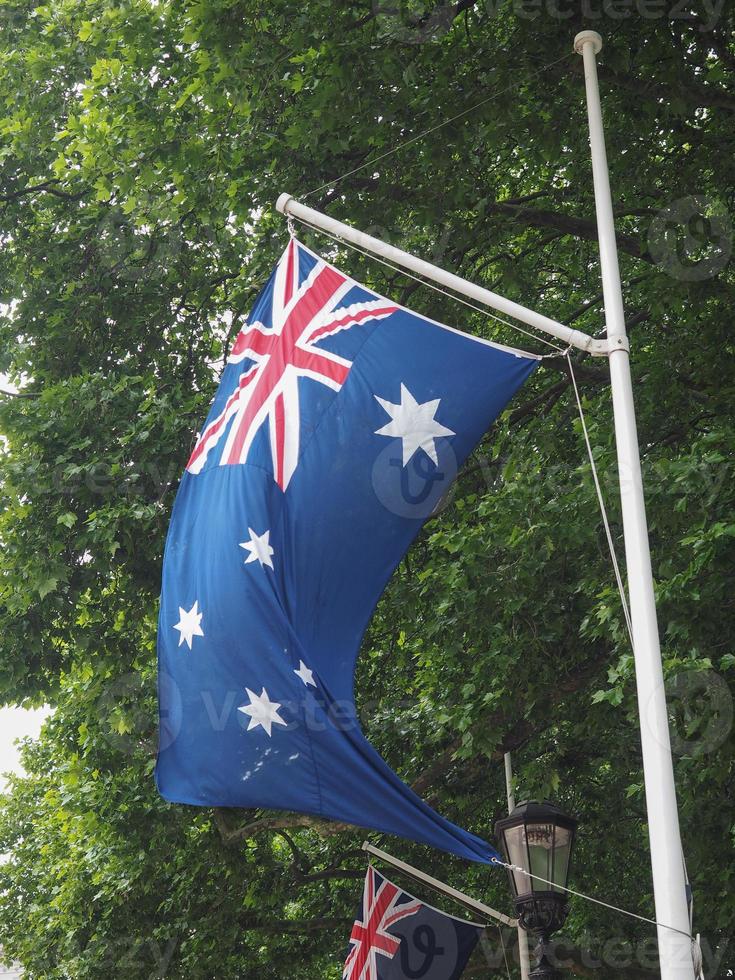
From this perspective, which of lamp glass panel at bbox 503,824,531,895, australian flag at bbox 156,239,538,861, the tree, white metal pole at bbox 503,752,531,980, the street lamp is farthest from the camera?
white metal pole at bbox 503,752,531,980

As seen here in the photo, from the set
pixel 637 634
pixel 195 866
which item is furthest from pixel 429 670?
pixel 637 634

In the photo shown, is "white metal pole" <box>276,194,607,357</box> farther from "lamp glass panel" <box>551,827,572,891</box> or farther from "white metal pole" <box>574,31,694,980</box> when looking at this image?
"lamp glass panel" <box>551,827,572,891</box>


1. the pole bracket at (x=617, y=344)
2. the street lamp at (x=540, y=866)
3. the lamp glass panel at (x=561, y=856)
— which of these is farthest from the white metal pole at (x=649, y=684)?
the lamp glass panel at (x=561, y=856)

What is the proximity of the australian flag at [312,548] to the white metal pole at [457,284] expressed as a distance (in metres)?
0.23

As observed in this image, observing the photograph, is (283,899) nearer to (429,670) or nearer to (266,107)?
(429,670)

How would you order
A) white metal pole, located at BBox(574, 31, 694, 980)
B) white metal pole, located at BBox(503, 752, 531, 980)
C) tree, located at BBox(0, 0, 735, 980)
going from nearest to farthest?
white metal pole, located at BBox(574, 31, 694, 980), tree, located at BBox(0, 0, 735, 980), white metal pole, located at BBox(503, 752, 531, 980)

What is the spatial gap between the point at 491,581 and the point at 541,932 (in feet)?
11.0

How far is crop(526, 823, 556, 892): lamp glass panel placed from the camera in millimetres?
7148

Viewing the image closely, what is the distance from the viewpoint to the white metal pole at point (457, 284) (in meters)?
5.27

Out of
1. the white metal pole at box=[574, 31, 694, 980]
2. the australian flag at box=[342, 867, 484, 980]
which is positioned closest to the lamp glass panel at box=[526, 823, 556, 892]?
the white metal pole at box=[574, 31, 694, 980]

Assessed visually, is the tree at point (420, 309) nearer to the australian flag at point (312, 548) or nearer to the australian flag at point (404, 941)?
the australian flag at point (404, 941)

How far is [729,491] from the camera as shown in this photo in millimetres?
7914

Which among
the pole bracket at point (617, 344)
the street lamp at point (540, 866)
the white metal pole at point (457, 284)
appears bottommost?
the street lamp at point (540, 866)

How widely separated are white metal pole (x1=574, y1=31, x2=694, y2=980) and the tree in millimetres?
2397
